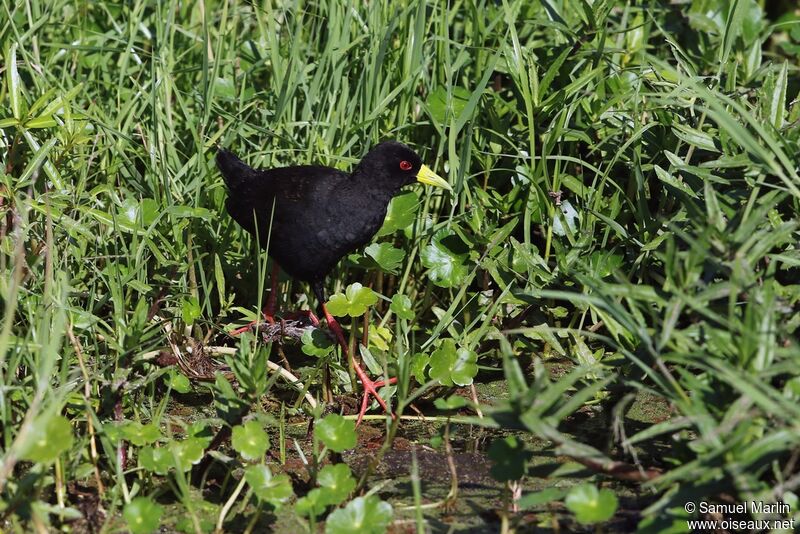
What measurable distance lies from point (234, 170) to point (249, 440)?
1545 millimetres

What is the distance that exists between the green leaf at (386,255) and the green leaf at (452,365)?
1.52 feet

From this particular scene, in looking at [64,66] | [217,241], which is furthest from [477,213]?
[64,66]

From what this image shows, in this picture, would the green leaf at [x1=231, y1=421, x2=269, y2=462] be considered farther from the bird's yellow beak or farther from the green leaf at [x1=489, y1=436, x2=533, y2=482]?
the bird's yellow beak

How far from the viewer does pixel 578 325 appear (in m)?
3.98

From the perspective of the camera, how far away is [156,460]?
9.39 ft

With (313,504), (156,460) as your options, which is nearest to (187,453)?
(156,460)

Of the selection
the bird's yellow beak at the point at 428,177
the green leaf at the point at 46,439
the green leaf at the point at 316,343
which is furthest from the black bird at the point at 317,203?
the green leaf at the point at 46,439

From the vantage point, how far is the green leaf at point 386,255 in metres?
3.90

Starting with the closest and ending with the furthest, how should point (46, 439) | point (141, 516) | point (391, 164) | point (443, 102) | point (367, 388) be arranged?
point (46, 439)
point (141, 516)
point (367, 388)
point (391, 164)
point (443, 102)

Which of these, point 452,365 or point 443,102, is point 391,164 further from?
point 452,365

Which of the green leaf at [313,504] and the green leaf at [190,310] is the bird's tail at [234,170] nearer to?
the green leaf at [190,310]

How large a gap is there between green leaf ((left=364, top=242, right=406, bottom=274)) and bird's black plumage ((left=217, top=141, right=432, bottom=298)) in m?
0.06

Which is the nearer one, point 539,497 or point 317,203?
point 539,497

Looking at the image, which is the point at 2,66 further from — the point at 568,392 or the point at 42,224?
the point at 568,392
